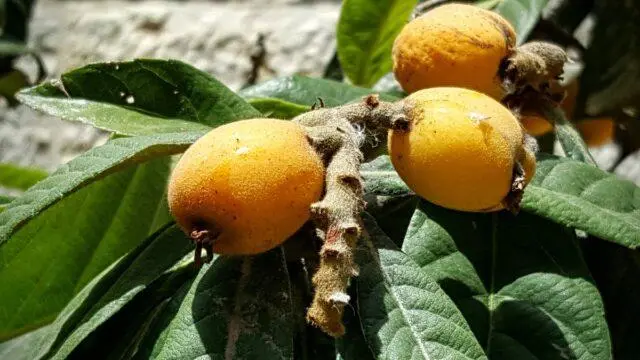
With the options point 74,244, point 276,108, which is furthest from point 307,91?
point 74,244

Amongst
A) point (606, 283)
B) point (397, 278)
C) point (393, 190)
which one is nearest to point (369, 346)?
point (397, 278)

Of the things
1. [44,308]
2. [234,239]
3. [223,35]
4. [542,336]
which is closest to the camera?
[234,239]

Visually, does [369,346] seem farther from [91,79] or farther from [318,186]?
[91,79]

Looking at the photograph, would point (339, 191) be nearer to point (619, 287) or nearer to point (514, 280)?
point (514, 280)

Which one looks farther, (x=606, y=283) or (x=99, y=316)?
(x=606, y=283)

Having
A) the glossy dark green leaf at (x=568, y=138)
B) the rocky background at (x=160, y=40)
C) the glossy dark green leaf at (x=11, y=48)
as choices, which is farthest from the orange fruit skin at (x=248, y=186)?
the rocky background at (x=160, y=40)

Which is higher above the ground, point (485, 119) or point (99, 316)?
point (485, 119)

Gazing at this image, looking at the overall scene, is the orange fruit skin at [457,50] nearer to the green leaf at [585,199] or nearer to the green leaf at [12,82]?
the green leaf at [585,199]
